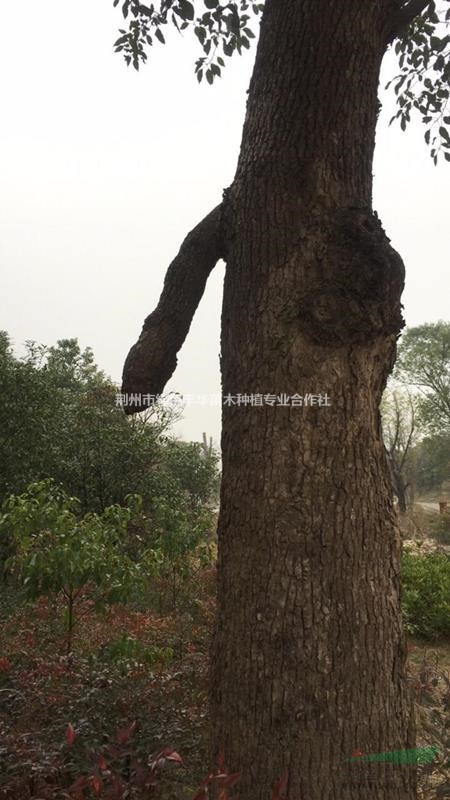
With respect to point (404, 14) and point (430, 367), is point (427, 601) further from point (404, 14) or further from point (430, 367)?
point (430, 367)

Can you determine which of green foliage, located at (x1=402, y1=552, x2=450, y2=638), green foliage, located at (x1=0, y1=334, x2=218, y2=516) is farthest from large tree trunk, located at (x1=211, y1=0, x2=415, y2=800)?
green foliage, located at (x1=0, y1=334, x2=218, y2=516)

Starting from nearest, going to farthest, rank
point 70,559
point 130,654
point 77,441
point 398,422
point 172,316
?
1. point 172,316
2. point 130,654
3. point 70,559
4. point 77,441
5. point 398,422

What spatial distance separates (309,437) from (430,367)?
84.4 ft

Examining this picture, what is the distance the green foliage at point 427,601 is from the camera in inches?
263

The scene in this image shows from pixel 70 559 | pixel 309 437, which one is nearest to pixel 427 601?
pixel 70 559

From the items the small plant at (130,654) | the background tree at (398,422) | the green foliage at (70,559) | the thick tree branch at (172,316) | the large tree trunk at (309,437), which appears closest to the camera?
the large tree trunk at (309,437)

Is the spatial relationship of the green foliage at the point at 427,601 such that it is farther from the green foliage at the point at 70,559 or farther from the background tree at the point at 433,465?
the background tree at the point at 433,465

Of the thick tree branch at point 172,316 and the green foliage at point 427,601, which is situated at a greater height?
the thick tree branch at point 172,316

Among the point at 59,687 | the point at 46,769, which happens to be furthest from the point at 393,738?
the point at 59,687

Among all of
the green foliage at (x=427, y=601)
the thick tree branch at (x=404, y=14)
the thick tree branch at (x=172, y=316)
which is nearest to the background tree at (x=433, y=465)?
the green foliage at (x=427, y=601)

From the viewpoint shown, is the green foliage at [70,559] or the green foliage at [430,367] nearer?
the green foliage at [70,559]

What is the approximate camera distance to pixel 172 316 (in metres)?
2.24

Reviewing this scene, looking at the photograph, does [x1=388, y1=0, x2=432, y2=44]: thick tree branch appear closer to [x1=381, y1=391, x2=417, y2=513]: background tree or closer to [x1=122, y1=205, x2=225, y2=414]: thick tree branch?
[x1=122, y1=205, x2=225, y2=414]: thick tree branch

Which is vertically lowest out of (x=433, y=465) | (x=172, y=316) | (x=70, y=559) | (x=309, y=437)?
(x=70, y=559)
